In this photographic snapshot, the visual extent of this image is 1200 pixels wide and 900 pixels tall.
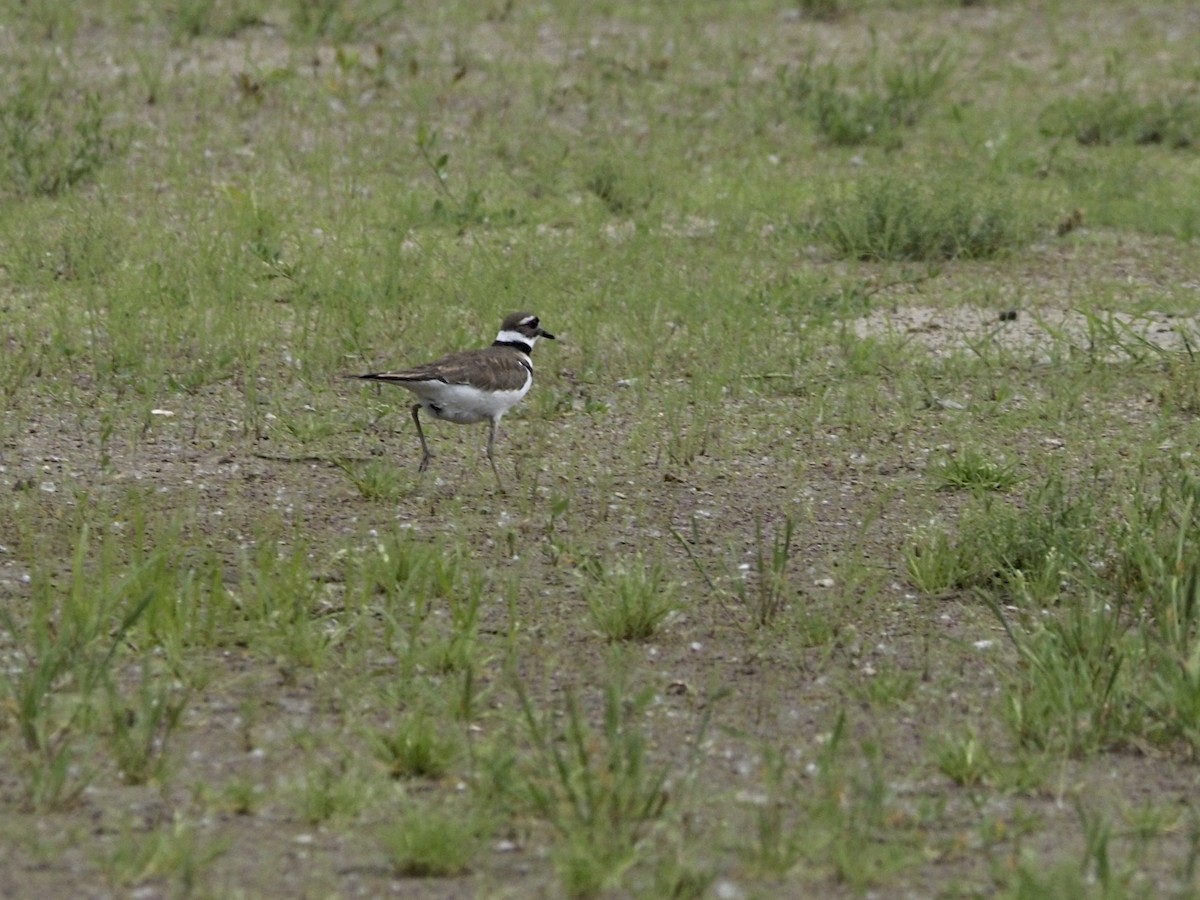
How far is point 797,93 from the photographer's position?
47.2ft

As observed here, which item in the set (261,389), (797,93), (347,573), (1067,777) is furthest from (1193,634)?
(797,93)

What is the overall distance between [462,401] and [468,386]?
0.23ft

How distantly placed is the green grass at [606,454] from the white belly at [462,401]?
26cm

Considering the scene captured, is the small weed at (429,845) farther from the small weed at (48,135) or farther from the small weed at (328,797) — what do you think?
the small weed at (48,135)

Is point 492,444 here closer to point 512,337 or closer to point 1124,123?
point 512,337

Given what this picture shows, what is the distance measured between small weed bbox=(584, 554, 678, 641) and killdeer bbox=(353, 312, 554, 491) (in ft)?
5.67

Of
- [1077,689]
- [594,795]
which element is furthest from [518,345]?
[594,795]

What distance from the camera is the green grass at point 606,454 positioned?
17.8 feet

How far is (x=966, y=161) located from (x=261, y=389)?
18.0ft

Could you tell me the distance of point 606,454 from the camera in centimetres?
896

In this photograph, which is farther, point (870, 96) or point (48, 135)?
point (870, 96)

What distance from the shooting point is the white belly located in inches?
333

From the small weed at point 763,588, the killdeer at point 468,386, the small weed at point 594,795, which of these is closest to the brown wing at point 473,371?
the killdeer at point 468,386

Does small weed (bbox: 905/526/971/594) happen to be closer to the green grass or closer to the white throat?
the green grass
